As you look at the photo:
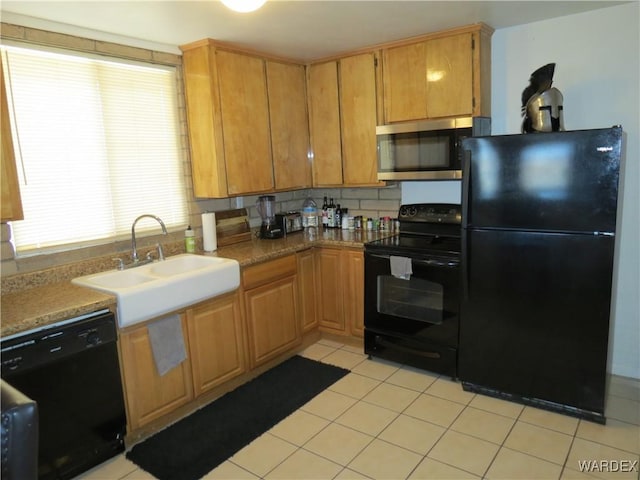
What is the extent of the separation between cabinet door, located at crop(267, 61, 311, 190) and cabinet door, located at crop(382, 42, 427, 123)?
774mm

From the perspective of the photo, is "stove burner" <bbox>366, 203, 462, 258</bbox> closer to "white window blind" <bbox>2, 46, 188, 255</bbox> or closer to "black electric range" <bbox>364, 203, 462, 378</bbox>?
"black electric range" <bbox>364, 203, 462, 378</bbox>

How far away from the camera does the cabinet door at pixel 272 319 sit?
10.3 ft

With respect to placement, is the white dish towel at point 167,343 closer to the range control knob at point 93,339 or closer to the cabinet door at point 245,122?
the range control knob at point 93,339

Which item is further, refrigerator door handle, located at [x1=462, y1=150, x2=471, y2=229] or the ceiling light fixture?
refrigerator door handle, located at [x1=462, y1=150, x2=471, y2=229]

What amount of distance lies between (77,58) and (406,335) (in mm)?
2760

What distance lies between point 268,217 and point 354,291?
0.99m

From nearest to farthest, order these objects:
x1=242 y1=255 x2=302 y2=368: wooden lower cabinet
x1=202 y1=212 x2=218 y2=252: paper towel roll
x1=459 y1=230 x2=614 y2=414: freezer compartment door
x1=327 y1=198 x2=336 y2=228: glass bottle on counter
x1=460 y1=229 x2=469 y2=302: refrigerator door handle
Result: x1=459 y1=230 x2=614 y2=414: freezer compartment door < x1=460 y1=229 x2=469 y2=302: refrigerator door handle < x1=242 y1=255 x2=302 y2=368: wooden lower cabinet < x1=202 y1=212 x2=218 y2=252: paper towel roll < x1=327 y1=198 x2=336 y2=228: glass bottle on counter

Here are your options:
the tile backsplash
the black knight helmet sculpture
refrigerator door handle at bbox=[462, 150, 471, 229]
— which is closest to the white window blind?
the tile backsplash

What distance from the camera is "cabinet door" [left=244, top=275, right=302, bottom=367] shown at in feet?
10.3

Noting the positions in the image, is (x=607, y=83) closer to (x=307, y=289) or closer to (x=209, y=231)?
(x=307, y=289)

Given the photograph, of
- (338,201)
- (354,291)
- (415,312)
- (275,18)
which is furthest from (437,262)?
(275,18)

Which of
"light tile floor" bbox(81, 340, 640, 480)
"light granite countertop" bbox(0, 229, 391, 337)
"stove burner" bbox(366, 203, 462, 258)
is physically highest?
"stove burner" bbox(366, 203, 462, 258)

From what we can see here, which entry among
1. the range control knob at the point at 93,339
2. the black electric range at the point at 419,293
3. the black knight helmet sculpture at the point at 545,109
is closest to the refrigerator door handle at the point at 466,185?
the black electric range at the point at 419,293

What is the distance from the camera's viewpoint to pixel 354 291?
3.52m
